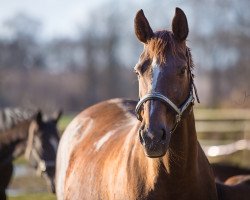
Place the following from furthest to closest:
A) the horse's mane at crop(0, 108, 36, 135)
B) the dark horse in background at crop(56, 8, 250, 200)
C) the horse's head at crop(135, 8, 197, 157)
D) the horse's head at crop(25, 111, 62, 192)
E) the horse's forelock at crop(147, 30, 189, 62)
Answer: the horse's mane at crop(0, 108, 36, 135), the horse's head at crop(25, 111, 62, 192), the horse's forelock at crop(147, 30, 189, 62), the dark horse in background at crop(56, 8, 250, 200), the horse's head at crop(135, 8, 197, 157)

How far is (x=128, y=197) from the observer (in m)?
4.00

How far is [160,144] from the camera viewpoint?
3.37 metres

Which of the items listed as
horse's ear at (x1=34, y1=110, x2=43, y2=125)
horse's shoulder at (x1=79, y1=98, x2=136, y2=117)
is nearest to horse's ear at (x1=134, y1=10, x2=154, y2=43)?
horse's shoulder at (x1=79, y1=98, x2=136, y2=117)

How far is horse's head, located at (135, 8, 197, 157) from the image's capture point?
11.2ft

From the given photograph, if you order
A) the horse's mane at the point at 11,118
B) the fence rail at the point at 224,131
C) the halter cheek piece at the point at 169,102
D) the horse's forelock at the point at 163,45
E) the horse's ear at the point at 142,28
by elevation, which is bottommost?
the fence rail at the point at 224,131

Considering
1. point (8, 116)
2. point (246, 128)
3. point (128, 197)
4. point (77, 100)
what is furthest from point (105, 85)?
point (128, 197)

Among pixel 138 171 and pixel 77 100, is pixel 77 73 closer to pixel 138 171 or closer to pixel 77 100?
pixel 77 100

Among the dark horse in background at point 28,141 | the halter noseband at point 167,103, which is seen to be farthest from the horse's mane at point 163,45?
the dark horse in background at point 28,141

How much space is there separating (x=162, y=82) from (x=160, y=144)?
1.36 ft

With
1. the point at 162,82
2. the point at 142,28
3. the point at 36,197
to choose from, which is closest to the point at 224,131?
the point at 36,197

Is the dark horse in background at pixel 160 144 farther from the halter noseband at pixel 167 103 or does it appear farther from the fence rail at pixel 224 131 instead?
the fence rail at pixel 224 131

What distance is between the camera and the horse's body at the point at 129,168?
3886 mm

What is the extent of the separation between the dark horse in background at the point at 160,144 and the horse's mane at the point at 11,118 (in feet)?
13.1

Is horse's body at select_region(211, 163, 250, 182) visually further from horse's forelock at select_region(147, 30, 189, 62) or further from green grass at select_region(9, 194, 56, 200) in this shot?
green grass at select_region(9, 194, 56, 200)
